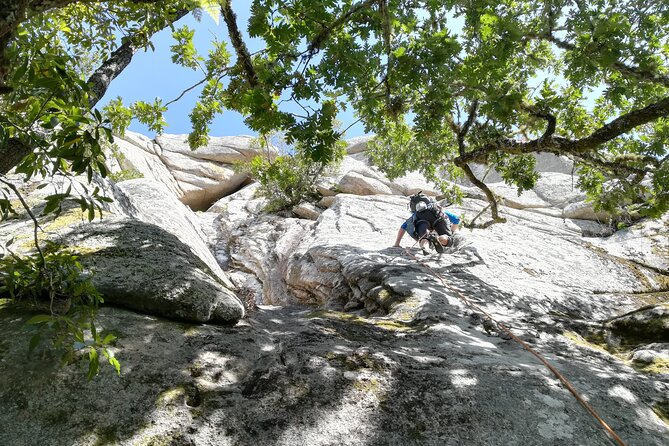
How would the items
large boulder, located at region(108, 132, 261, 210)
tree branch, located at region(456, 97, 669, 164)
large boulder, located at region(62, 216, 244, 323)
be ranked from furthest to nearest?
large boulder, located at region(108, 132, 261, 210) < tree branch, located at region(456, 97, 669, 164) < large boulder, located at region(62, 216, 244, 323)

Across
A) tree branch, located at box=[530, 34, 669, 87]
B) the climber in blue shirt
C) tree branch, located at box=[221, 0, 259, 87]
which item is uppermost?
tree branch, located at box=[530, 34, 669, 87]

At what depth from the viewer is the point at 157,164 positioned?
2752 centimetres

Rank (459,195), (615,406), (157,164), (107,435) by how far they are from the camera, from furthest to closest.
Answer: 1. (157,164)
2. (459,195)
3. (615,406)
4. (107,435)

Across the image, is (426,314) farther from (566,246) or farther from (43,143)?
(566,246)

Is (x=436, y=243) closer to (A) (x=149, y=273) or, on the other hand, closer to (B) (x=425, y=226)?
(B) (x=425, y=226)

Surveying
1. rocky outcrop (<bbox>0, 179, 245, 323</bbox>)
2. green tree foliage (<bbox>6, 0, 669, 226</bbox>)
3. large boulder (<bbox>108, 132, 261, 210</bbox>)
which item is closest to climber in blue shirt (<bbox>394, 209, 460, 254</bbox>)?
green tree foliage (<bbox>6, 0, 669, 226</bbox>)

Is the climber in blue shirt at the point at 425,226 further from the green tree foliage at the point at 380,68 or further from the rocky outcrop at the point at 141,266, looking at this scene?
the rocky outcrop at the point at 141,266

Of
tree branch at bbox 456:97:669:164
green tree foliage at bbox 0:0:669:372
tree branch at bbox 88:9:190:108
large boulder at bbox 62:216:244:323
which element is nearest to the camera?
green tree foliage at bbox 0:0:669:372

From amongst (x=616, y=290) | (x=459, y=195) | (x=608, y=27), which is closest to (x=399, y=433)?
A: (x=608, y=27)

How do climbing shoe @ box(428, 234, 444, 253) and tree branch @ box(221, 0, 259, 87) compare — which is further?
climbing shoe @ box(428, 234, 444, 253)

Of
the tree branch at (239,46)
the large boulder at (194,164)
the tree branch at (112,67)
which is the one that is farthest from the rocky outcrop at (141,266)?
the large boulder at (194,164)

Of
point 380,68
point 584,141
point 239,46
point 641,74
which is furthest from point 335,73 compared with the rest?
point 641,74

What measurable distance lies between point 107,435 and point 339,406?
4.73 feet

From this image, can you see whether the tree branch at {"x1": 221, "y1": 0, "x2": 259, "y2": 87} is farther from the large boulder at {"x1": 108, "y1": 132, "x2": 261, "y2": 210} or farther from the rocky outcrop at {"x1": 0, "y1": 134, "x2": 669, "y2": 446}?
the large boulder at {"x1": 108, "y1": 132, "x2": 261, "y2": 210}
